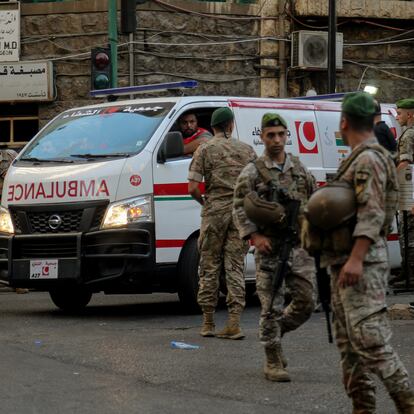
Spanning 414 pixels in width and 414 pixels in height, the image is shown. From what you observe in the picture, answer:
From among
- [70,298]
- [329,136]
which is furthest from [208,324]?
[329,136]

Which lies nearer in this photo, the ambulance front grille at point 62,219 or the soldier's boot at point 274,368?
the soldier's boot at point 274,368

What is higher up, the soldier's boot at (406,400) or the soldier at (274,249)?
the soldier at (274,249)

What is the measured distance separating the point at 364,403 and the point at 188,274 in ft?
18.3

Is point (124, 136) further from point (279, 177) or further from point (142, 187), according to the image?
point (279, 177)

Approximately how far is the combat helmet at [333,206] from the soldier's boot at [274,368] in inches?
85.3

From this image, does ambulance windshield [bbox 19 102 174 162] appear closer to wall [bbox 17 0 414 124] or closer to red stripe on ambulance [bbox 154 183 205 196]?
red stripe on ambulance [bbox 154 183 205 196]

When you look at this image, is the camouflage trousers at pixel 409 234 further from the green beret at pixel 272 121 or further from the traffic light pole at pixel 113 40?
the green beret at pixel 272 121

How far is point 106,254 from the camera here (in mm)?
11289

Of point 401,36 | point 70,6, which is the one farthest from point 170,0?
point 401,36

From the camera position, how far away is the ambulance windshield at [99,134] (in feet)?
38.5

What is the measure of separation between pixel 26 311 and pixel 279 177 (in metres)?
5.24

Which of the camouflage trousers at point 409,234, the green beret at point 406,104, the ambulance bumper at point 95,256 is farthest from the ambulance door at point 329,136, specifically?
the ambulance bumper at point 95,256

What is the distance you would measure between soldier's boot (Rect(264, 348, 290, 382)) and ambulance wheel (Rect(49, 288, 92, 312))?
471 cm

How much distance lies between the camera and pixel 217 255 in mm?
10250
